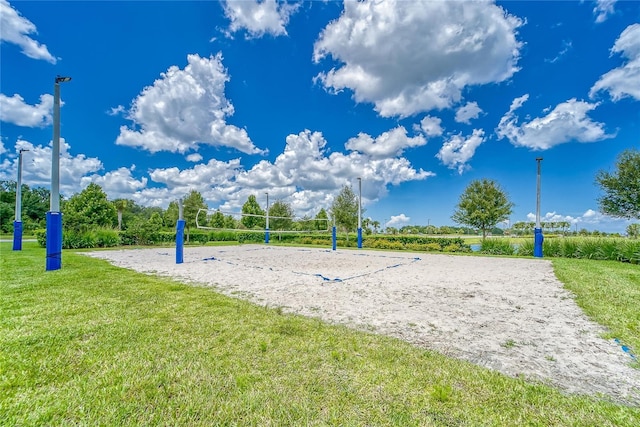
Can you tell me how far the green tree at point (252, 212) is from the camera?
28453 millimetres

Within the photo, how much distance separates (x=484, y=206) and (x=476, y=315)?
1426 centimetres

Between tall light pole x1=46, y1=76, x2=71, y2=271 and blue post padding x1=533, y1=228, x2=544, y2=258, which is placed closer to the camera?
tall light pole x1=46, y1=76, x2=71, y2=271

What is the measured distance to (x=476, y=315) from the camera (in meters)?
3.81

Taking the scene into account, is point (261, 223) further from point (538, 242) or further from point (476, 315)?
point (476, 315)

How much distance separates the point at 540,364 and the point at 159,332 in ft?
11.8

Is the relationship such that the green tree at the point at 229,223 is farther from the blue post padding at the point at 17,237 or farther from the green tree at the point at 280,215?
the blue post padding at the point at 17,237

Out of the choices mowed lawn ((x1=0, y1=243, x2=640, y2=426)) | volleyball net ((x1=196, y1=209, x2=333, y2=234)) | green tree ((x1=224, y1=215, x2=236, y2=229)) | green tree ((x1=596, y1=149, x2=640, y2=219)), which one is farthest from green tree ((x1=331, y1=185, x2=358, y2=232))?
mowed lawn ((x1=0, y1=243, x2=640, y2=426))

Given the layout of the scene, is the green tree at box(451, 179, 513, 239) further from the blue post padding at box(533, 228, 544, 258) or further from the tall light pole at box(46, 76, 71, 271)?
the tall light pole at box(46, 76, 71, 271)

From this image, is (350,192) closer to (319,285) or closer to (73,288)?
(319,285)

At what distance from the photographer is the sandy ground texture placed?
232 centimetres

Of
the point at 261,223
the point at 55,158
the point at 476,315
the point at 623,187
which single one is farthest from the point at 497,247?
the point at 261,223

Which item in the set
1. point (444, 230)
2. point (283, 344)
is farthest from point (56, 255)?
point (444, 230)

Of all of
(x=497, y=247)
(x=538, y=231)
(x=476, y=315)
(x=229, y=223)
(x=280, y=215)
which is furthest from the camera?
(x=229, y=223)

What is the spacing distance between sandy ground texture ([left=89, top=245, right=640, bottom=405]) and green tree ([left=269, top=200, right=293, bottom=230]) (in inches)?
698
